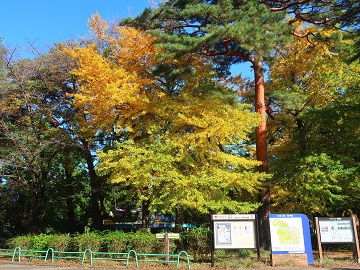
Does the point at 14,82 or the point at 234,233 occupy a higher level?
the point at 14,82

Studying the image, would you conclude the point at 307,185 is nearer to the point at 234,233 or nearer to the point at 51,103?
the point at 234,233

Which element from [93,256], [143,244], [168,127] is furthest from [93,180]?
[143,244]

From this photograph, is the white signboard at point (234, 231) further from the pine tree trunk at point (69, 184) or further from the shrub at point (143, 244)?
the pine tree trunk at point (69, 184)

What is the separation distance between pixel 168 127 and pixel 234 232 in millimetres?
5703

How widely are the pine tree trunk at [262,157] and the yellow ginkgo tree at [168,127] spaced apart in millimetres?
932

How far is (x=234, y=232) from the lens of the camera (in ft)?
42.7

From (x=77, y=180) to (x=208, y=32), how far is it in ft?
62.0

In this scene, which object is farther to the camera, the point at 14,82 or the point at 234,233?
the point at 14,82

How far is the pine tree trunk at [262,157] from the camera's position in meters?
16.8

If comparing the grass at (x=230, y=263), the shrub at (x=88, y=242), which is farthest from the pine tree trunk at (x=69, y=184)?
the grass at (x=230, y=263)

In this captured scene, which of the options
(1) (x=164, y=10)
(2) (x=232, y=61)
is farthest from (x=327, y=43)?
(1) (x=164, y=10)

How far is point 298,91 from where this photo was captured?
19.1m

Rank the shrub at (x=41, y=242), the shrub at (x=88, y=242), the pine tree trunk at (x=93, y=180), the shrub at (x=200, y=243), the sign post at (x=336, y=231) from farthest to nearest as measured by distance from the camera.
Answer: the pine tree trunk at (x=93, y=180)
the shrub at (x=41, y=242)
the shrub at (x=88, y=242)
the shrub at (x=200, y=243)
the sign post at (x=336, y=231)

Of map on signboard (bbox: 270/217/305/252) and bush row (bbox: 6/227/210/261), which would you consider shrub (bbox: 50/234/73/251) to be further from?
map on signboard (bbox: 270/217/305/252)
